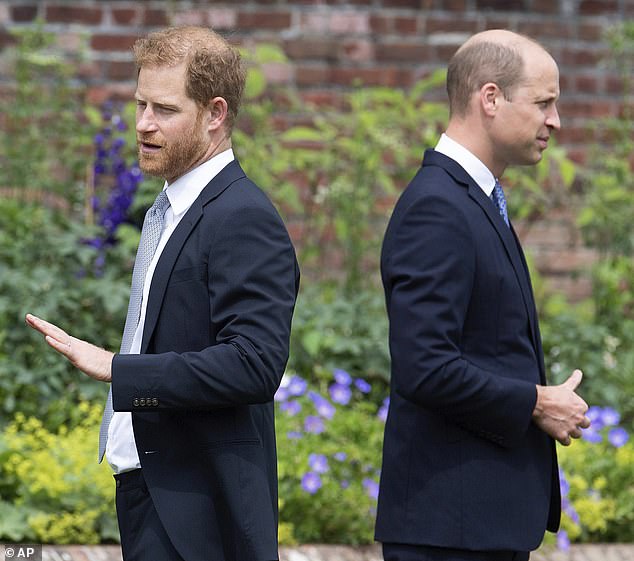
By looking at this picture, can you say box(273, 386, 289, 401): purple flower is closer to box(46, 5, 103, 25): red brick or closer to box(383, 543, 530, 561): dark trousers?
box(383, 543, 530, 561): dark trousers

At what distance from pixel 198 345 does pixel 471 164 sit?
836 mm

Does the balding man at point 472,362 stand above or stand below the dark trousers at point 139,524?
above

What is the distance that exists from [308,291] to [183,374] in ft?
10.4

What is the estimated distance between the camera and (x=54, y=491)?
167 inches

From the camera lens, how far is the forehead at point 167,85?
2.66 m

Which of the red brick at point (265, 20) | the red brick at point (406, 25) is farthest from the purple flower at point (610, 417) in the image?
the red brick at point (265, 20)

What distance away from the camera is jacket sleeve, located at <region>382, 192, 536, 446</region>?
275cm

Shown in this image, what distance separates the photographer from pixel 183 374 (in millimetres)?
2516

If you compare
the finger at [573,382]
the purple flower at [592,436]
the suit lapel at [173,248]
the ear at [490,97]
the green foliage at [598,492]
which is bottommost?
the green foliage at [598,492]

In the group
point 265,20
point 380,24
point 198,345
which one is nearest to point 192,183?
point 198,345

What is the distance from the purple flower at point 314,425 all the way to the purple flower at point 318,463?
25cm

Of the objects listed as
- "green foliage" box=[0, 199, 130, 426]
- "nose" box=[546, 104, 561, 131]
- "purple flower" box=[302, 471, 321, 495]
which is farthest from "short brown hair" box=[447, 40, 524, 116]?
"green foliage" box=[0, 199, 130, 426]

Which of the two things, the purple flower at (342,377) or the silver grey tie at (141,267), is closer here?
the silver grey tie at (141,267)

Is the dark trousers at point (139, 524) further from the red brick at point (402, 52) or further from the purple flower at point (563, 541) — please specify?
the red brick at point (402, 52)
